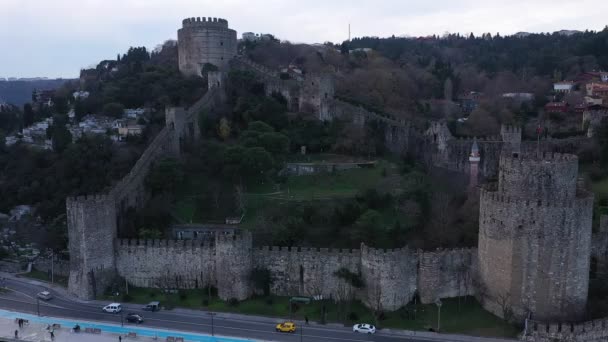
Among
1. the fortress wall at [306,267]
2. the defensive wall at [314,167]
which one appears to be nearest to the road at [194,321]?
the fortress wall at [306,267]

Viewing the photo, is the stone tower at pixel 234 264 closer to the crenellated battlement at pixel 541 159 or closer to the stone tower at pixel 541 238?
the stone tower at pixel 541 238

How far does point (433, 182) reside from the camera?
43281 millimetres

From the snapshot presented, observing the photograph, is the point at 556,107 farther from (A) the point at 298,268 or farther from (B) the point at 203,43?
(A) the point at 298,268

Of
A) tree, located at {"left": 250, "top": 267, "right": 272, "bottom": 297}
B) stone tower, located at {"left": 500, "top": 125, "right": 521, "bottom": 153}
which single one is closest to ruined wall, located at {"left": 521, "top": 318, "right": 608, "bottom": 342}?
tree, located at {"left": 250, "top": 267, "right": 272, "bottom": 297}

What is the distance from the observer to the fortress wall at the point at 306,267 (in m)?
30.1

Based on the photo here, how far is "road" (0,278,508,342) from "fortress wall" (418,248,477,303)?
2.99 meters

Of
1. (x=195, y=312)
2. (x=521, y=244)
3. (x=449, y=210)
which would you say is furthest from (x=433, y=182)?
(x=195, y=312)

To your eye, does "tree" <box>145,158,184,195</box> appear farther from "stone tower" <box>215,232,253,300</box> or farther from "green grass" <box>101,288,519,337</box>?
"stone tower" <box>215,232,253,300</box>

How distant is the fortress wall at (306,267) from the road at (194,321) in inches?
101

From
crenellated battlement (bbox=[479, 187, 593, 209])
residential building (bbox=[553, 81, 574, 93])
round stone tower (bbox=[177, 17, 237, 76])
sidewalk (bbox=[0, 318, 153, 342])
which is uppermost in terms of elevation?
round stone tower (bbox=[177, 17, 237, 76])

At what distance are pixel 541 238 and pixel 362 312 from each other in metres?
9.20

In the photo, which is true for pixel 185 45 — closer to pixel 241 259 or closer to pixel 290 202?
pixel 290 202

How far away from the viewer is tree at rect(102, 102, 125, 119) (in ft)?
176

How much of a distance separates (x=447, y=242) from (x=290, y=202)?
1073 centimetres
